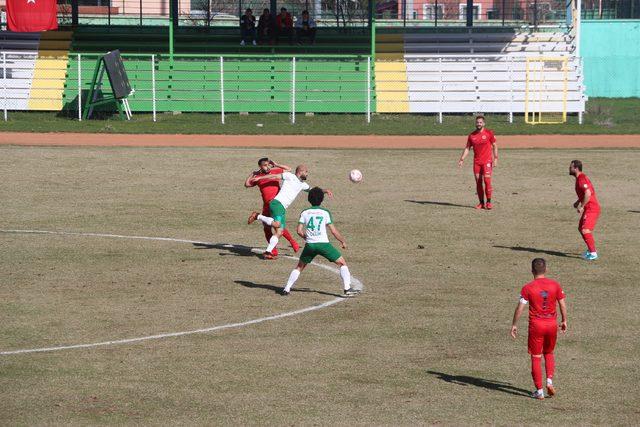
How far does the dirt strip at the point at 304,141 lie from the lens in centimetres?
4128

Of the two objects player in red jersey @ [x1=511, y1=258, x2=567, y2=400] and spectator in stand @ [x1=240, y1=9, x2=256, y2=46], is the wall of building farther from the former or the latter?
player in red jersey @ [x1=511, y1=258, x2=567, y2=400]

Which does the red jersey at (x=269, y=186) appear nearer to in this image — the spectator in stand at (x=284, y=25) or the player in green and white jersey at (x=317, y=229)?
the player in green and white jersey at (x=317, y=229)

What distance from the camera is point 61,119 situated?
155 feet

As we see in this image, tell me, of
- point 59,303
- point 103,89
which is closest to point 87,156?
point 103,89

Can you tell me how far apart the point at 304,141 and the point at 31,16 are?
16.0 meters

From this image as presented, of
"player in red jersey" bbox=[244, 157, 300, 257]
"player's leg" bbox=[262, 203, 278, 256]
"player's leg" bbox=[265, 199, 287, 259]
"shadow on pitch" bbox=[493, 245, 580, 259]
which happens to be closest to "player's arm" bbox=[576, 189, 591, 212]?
"shadow on pitch" bbox=[493, 245, 580, 259]

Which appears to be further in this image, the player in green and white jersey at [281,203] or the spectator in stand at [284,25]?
the spectator in stand at [284,25]

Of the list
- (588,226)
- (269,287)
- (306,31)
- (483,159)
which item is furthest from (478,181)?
(306,31)

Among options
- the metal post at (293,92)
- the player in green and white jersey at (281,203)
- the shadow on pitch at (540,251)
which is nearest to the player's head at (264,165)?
the player in green and white jersey at (281,203)

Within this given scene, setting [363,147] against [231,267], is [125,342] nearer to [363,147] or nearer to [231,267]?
[231,267]

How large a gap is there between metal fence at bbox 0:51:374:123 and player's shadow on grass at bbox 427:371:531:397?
34842 mm

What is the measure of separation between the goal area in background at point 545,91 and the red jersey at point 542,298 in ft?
117

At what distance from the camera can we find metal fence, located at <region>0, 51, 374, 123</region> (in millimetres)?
49188

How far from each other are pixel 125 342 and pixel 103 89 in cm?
3494
